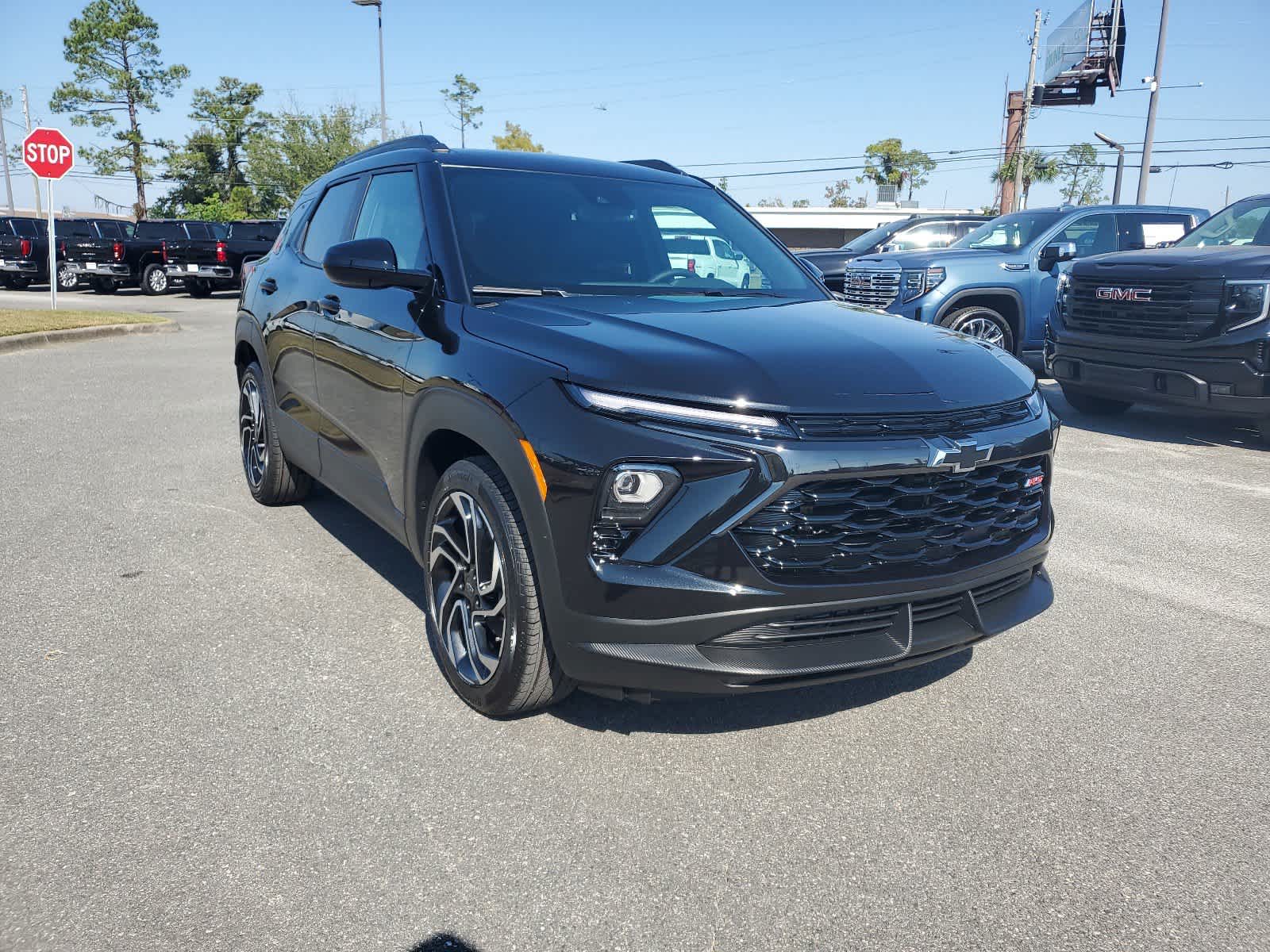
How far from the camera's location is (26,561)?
461 cm

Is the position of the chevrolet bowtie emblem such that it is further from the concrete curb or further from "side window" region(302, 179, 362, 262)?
the concrete curb

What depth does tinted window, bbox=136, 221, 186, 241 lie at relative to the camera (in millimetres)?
25328

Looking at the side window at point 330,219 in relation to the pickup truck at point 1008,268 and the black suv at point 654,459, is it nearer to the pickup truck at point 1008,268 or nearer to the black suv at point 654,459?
the black suv at point 654,459

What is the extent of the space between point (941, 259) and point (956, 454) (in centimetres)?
849

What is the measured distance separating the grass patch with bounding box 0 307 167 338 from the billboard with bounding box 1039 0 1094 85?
42.5 meters

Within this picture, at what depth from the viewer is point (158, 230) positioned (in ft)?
84.0

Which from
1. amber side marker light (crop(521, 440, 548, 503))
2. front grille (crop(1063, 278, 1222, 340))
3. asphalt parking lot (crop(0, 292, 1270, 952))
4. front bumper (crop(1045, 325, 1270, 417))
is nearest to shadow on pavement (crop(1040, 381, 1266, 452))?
front bumper (crop(1045, 325, 1270, 417))

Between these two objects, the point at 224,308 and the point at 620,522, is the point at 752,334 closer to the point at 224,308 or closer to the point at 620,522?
the point at 620,522

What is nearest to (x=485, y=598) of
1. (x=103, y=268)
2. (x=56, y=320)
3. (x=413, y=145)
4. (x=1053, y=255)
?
(x=413, y=145)

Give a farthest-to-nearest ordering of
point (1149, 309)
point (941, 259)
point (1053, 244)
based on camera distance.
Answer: point (1053, 244) < point (941, 259) < point (1149, 309)

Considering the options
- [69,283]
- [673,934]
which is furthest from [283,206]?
[673,934]

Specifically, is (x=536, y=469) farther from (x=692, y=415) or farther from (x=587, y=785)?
(x=587, y=785)

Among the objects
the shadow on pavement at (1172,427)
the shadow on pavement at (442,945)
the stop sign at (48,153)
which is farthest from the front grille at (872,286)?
the stop sign at (48,153)

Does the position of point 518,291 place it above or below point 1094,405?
above
